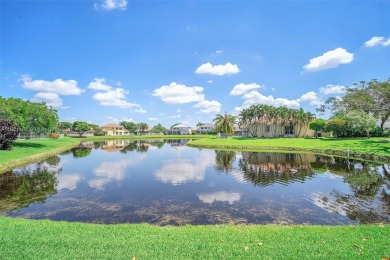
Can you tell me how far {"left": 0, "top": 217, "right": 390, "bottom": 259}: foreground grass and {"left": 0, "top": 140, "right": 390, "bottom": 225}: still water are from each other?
2662 mm

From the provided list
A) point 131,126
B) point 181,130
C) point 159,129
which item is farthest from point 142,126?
point 181,130

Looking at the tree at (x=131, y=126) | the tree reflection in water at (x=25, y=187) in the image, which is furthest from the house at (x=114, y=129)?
the tree reflection in water at (x=25, y=187)

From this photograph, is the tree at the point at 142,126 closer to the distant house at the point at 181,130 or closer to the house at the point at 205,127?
the distant house at the point at 181,130

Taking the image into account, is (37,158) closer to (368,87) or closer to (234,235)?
(234,235)

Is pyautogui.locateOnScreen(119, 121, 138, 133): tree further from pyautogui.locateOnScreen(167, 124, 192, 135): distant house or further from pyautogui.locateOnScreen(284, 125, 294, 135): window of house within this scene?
pyautogui.locateOnScreen(284, 125, 294, 135): window of house

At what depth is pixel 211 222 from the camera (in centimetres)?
1034

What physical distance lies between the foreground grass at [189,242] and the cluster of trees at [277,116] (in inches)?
2543

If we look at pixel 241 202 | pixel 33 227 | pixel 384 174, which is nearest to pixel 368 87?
pixel 384 174

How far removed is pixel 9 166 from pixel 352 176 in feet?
98.9

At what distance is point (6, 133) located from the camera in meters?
31.0

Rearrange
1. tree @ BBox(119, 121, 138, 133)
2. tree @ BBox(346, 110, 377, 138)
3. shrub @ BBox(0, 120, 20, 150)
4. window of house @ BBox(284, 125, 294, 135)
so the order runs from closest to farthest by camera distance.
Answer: shrub @ BBox(0, 120, 20, 150) < tree @ BBox(346, 110, 377, 138) < window of house @ BBox(284, 125, 294, 135) < tree @ BBox(119, 121, 138, 133)

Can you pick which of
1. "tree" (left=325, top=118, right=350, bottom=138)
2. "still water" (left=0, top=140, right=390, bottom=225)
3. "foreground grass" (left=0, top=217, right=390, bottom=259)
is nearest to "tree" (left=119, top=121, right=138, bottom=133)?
"tree" (left=325, top=118, right=350, bottom=138)

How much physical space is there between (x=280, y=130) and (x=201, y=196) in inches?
2559

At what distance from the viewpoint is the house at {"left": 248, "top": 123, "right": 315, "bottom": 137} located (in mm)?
72688
